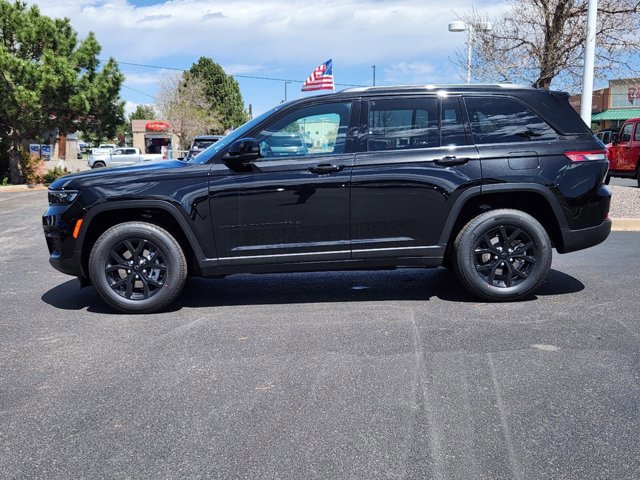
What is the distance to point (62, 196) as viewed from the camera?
5199 mm

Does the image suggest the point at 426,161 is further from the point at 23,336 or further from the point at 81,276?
the point at 23,336

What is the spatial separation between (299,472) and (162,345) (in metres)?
2.05

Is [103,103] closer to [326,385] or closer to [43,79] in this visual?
[43,79]

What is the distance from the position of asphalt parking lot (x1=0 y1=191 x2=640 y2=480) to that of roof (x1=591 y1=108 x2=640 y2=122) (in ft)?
140

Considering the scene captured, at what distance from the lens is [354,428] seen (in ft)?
10.2

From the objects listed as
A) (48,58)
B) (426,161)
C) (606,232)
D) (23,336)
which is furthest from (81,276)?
(48,58)

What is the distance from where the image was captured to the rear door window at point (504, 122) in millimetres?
5332

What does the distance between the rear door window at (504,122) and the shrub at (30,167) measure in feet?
78.9

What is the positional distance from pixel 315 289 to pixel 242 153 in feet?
5.83

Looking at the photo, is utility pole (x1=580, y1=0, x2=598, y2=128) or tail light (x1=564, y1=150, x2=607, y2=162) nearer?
tail light (x1=564, y1=150, x2=607, y2=162)

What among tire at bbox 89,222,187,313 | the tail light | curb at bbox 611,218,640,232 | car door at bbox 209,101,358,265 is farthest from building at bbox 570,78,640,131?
tire at bbox 89,222,187,313

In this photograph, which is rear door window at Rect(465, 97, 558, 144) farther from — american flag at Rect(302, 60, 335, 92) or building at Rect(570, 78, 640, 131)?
building at Rect(570, 78, 640, 131)

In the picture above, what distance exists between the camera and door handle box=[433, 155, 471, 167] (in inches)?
204

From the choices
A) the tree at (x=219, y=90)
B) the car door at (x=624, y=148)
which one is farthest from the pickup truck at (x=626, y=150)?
the tree at (x=219, y=90)
